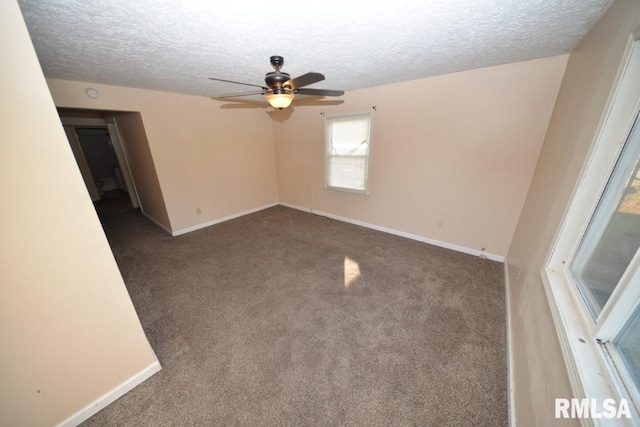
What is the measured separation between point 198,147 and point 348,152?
2568mm

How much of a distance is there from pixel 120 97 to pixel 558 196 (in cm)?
470

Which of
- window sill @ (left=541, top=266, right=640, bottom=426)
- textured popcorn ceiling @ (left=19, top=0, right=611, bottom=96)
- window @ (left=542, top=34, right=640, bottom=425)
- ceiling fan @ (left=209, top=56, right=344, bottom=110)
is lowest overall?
window sill @ (left=541, top=266, right=640, bottom=426)

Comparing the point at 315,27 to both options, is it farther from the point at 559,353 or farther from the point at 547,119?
the point at 547,119

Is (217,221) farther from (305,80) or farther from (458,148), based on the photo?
(458,148)

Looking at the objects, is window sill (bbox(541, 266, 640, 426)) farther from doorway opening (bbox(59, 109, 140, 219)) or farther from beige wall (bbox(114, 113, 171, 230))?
doorway opening (bbox(59, 109, 140, 219))

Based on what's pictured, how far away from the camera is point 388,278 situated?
94.9 inches

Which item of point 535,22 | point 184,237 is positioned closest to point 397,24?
point 535,22

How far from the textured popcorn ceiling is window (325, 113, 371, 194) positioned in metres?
1.11

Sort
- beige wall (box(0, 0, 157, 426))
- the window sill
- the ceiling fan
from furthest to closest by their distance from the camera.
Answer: the ceiling fan < beige wall (box(0, 0, 157, 426)) < the window sill

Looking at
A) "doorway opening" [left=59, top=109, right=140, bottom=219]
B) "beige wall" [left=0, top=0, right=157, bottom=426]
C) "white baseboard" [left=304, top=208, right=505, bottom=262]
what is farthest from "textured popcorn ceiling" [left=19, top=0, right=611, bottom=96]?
"doorway opening" [left=59, top=109, right=140, bottom=219]

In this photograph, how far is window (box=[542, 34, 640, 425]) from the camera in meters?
0.72

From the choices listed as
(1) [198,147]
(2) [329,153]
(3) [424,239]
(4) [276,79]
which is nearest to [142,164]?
(1) [198,147]

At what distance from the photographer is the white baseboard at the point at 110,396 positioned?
1.19m

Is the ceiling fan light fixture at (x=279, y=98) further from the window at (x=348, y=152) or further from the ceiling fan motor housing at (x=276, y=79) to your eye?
the window at (x=348, y=152)
